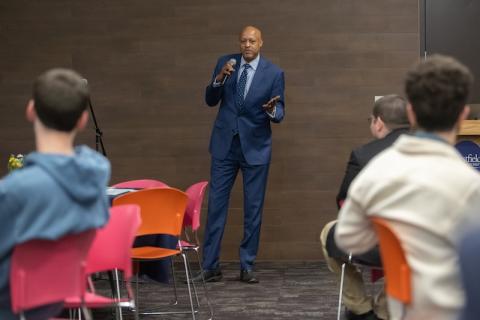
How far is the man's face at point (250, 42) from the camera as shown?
603 cm

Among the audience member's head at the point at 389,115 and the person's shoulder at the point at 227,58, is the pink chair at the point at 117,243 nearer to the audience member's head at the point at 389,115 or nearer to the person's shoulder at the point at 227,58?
the audience member's head at the point at 389,115

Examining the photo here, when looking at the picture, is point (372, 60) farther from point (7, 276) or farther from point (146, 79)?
point (7, 276)

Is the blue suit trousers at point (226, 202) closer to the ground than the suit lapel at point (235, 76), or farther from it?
closer to the ground

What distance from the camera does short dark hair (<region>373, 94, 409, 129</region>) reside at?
413 centimetres

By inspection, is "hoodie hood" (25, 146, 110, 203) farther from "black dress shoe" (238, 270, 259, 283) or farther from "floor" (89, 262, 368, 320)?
"black dress shoe" (238, 270, 259, 283)

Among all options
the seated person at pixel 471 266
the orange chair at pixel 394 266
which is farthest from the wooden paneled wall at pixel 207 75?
the seated person at pixel 471 266

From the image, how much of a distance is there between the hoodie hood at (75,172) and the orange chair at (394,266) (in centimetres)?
89

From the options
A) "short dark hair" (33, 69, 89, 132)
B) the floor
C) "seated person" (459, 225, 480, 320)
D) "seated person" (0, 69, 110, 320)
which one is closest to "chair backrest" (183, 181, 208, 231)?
the floor

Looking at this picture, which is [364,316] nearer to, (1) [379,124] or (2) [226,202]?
(1) [379,124]

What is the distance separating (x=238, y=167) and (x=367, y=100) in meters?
1.36

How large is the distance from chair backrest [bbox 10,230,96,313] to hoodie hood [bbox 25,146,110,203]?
0.14m

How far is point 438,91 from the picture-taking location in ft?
7.95

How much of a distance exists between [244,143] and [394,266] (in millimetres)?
3656

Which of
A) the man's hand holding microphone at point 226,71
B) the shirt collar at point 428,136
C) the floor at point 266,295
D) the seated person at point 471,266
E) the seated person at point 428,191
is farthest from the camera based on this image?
the man's hand holding microphone at point 226,71
